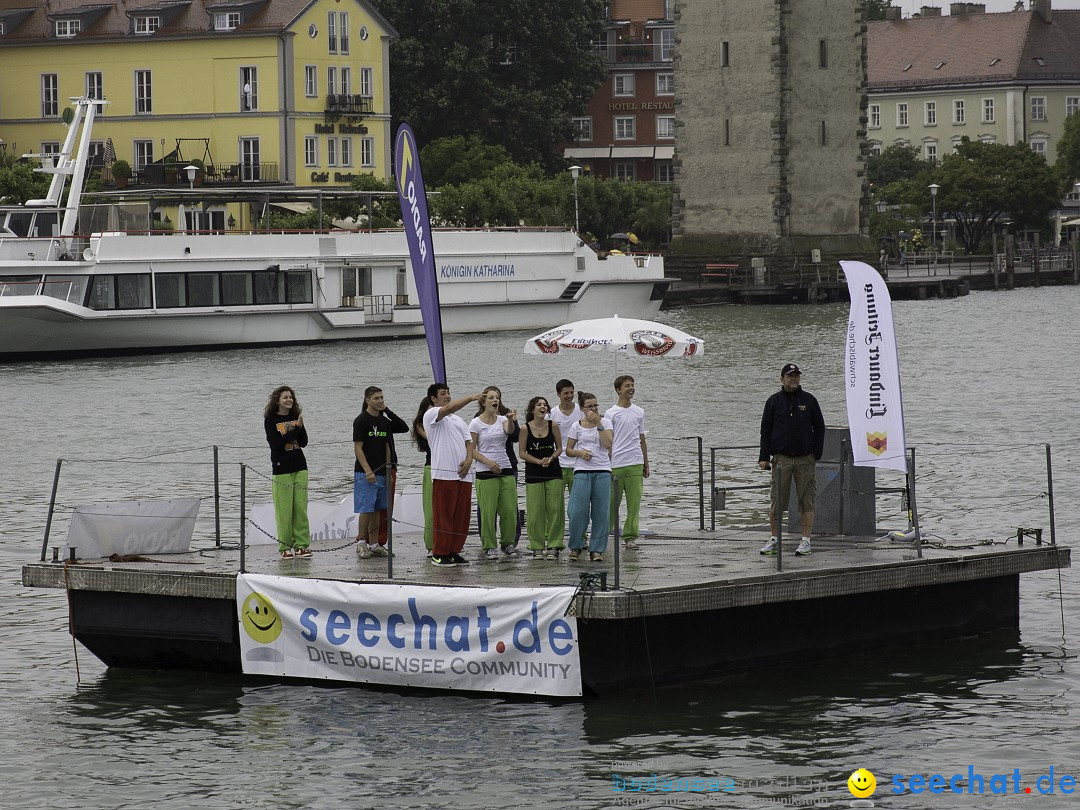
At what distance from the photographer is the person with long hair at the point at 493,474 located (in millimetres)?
15938

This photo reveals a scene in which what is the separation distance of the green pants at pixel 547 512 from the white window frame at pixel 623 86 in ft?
356

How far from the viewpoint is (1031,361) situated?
51.6 metres

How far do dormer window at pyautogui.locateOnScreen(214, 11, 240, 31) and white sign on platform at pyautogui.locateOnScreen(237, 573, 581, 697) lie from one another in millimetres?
70301

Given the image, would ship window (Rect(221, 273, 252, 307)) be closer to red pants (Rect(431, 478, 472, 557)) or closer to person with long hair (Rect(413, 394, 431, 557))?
person with long hair (Rect(413, 394, 431, 557))

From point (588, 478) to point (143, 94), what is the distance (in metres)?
70.5

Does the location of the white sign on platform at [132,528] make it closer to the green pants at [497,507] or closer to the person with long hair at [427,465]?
the person with long hair at [427,465]

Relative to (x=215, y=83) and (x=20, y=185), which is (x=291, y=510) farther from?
(x=215, y=83)

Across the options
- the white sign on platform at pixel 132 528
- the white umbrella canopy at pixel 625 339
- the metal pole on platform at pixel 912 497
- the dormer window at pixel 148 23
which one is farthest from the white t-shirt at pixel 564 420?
the dormer window at pixel 148 23

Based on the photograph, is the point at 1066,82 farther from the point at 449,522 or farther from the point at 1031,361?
the point at 449,522

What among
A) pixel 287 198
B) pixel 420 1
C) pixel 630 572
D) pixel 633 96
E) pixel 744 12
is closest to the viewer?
pixel 630 572

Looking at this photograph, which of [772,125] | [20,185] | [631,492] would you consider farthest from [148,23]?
[631,492]

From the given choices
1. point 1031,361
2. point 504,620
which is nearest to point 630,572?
point 504,620

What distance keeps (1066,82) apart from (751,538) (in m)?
123

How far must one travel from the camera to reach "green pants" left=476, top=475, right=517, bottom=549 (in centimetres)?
1603
